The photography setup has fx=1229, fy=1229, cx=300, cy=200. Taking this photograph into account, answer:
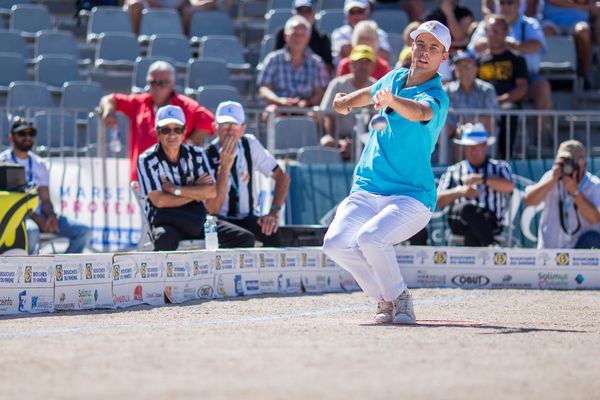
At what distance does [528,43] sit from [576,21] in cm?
178

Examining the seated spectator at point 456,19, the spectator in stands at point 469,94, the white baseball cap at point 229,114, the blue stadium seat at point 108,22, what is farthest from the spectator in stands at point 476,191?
the blue stadium seat at point 108,22

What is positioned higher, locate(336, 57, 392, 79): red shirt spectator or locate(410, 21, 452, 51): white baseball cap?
locate(336, 57, 392, 79): red shirt spectator

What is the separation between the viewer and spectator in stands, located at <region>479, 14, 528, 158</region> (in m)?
14.0

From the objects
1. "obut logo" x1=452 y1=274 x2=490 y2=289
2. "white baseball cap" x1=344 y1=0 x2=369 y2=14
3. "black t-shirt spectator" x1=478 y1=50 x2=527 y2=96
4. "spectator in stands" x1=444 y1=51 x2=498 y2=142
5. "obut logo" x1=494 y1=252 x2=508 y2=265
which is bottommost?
"obut logo" x1=452 y1=274 x2=490 y2=289

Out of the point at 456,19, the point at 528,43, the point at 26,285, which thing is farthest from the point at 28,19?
the point at 26,285

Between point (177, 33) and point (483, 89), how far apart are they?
16.2 feet

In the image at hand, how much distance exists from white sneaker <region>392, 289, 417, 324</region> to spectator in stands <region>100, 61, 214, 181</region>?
4282 mm

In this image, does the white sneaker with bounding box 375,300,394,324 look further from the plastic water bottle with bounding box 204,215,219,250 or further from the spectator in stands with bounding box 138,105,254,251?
the spectator in stands with bounding box 138,105,254,251

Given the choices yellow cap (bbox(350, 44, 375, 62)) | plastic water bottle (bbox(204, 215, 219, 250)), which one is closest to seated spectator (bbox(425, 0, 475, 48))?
yellow cap (bbox(350, 44, 375, 62))

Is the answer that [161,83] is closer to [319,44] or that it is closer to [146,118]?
[146,118]

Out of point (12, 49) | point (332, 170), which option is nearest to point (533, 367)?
point (332, 170)

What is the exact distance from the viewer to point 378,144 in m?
A: 7.75

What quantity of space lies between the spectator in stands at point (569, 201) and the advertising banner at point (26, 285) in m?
5.05

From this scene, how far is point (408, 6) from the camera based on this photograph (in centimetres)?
1666
